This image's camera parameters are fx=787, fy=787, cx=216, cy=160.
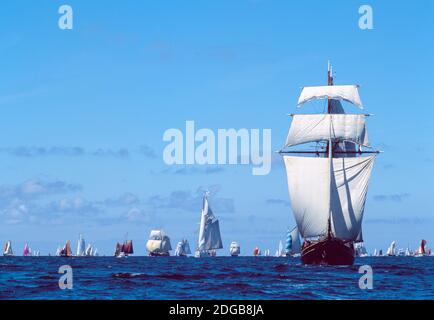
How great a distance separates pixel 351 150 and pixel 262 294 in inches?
2874

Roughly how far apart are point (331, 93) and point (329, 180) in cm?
1734

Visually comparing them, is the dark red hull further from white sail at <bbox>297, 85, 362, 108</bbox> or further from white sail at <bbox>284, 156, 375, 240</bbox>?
white sail at <bbox>297, 85, 362, 108</bbox>

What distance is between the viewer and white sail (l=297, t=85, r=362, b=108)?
124000mm

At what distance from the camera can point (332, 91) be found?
125m

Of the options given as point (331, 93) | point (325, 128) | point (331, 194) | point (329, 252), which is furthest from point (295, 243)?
point (329, 252)

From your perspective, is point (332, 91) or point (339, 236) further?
point (332, 91)

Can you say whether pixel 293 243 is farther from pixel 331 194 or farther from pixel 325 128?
pixel 331 194

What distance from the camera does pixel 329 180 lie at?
373 feet

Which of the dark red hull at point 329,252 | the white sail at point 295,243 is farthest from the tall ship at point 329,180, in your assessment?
the white sail at point 295,243

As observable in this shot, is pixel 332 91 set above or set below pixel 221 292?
above

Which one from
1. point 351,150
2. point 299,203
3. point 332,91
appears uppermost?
point 332,91
